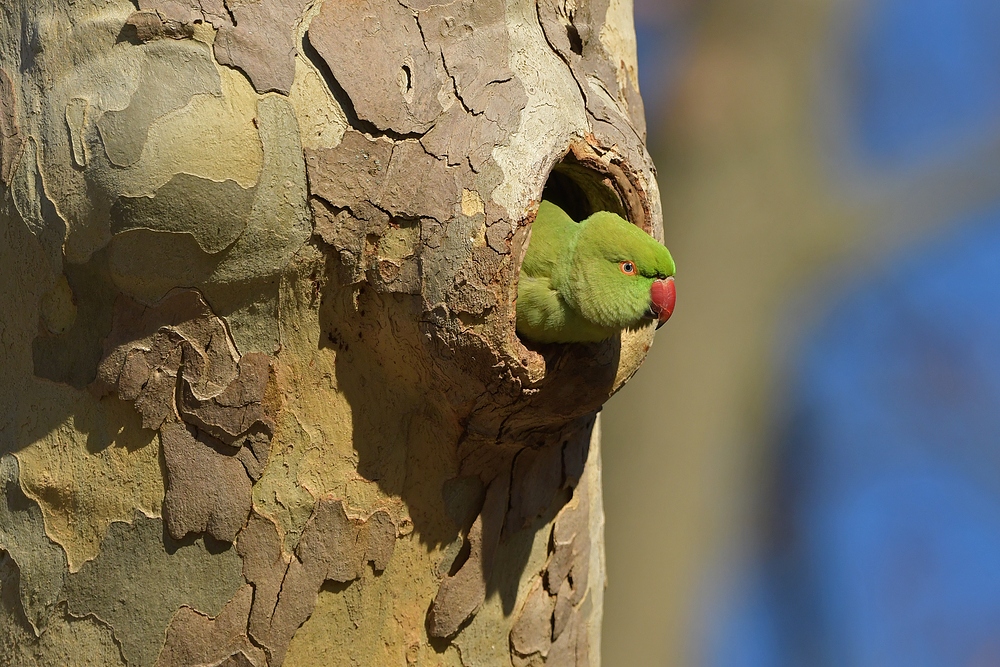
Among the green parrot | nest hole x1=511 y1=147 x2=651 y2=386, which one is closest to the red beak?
the green parrot

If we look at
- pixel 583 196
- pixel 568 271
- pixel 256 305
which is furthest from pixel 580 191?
pixel 256 305

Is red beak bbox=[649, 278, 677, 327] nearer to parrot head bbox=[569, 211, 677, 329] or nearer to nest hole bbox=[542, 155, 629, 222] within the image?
parrot head bbox=[569, 211, 677, 329]

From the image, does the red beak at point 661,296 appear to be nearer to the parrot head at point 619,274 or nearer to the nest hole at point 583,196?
the parrot head at point 619,274

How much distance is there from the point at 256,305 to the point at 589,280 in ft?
2.01

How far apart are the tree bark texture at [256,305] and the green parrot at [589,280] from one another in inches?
3.0

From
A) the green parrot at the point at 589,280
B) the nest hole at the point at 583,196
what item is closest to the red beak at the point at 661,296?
the green parrot at the point at 589,280

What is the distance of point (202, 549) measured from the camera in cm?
151

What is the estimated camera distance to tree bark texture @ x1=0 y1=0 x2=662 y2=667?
1.39 metres

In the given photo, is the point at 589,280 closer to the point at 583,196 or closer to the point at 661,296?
the point at 661,296

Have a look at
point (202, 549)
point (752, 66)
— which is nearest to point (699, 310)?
point (752, 66)

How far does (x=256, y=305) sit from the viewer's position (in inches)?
58.9

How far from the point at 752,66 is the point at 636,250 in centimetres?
396

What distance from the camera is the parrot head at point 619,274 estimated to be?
1.63 meters

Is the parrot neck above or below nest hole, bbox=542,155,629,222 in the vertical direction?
below
